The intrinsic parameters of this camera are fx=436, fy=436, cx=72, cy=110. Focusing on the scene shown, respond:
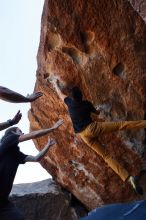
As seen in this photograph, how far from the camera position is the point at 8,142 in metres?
7.53

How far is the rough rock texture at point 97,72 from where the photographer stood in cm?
889

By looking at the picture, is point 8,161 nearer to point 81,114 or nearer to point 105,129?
point 81,114

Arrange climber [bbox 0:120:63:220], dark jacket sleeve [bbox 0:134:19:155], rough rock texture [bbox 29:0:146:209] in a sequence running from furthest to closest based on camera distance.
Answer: rough rock texture [bbox 29:0:146:209] → dark jacket sleeve [bbox 0:134:19:155] → climber [bbox 0:120:63:220]

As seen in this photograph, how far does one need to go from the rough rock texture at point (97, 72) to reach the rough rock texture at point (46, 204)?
124 centimetres

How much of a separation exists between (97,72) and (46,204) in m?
4.33

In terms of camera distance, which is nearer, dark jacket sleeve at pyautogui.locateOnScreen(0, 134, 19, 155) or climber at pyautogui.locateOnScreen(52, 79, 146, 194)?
dark jacket sleeve at pyautogui.locateOnScreen(0, 134, 19, 155)

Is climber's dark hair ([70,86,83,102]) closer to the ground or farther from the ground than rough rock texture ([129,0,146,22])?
closer to the ground

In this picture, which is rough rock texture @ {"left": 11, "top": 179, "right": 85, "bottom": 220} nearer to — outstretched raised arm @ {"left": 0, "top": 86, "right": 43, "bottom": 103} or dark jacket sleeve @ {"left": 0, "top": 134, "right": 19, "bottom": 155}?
dark jacket sleeve @ {"left": 0, "top": 134, "right": 19, "bottom": 155}

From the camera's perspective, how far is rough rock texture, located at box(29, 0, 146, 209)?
889 cm

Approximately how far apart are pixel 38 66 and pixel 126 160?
303 cm

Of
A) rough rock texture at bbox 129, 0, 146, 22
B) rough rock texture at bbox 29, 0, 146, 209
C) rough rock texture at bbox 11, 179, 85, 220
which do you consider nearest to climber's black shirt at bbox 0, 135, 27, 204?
rough rock texture at bbox 29, 0, 146, 209

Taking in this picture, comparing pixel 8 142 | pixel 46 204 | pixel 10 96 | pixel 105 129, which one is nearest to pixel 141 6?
pixel 10 96

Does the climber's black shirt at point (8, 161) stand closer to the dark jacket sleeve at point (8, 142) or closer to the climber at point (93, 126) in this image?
the dark jacket sleeve at point (8, 142)

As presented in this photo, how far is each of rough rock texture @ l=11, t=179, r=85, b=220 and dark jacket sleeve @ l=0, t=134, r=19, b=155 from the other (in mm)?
4377
